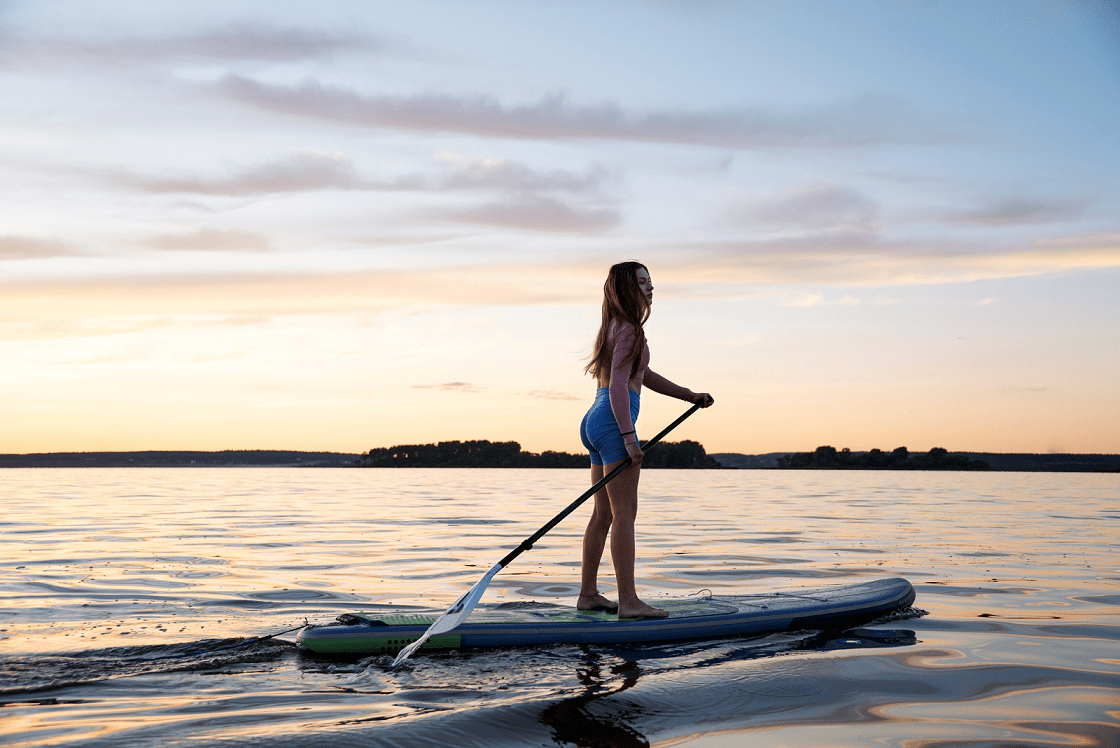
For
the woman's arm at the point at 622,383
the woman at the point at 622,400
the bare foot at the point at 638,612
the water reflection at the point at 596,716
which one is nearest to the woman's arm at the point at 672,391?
the woman at the point at 622,400

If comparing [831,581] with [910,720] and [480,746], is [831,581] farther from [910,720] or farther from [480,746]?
[480,746]

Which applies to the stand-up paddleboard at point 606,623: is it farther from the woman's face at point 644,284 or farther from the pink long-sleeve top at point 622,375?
the woman's face at point 644,284

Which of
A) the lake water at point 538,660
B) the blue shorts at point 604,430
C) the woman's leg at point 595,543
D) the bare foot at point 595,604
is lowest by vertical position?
the lake water at point 538,660

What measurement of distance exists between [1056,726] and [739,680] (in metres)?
1.45

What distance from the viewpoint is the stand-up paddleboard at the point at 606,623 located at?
5168 millimetres

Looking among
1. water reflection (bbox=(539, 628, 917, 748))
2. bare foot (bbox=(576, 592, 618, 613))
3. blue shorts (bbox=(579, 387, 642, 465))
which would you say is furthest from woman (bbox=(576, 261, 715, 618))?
water reflection (bbox=(539, 628, 917, 748))

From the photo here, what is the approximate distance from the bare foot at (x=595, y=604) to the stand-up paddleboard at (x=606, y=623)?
86 millimetres

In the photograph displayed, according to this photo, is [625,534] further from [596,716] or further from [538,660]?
[596,716]

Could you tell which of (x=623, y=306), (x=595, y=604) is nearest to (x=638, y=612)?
(x=595, y=604)

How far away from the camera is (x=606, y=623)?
5.47m

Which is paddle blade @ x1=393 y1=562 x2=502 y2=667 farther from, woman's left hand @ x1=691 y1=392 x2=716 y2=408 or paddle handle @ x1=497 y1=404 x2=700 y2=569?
woman's left hand @ x1=691 y1=392 x2=716 y2=408

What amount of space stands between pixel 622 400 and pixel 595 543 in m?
1.05

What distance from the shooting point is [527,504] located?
22438 mm

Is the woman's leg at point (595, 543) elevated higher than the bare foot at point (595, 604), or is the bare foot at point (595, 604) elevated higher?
the woman's leg at point (595, 543)
